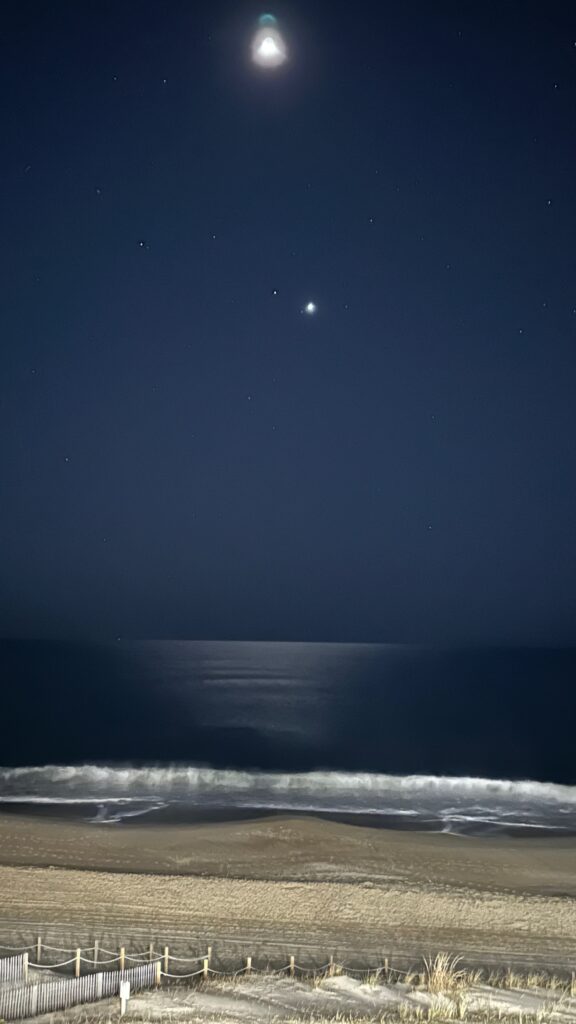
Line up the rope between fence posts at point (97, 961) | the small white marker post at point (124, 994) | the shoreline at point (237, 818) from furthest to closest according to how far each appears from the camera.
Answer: the shoreline at point (237, 818) < the rope between fence posts at point (97, 961) < the small white marker post at point (124, 994)

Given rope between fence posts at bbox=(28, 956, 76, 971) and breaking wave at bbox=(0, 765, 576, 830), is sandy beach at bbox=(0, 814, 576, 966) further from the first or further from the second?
breaking wave at bbox=(0, 765, 576, 830)

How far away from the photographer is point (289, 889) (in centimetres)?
2253

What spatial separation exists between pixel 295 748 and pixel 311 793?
22492 millimetres

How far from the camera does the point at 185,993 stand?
13828mm

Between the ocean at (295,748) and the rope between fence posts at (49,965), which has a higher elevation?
the ocean at (295,748)

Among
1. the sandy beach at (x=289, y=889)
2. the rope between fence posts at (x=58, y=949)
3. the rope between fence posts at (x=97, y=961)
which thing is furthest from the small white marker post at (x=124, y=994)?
the sandy beach at (x=289, y=889)

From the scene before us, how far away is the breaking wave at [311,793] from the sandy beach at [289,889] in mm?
5331

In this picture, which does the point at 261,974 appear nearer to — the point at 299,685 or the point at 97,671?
the point at 299,685

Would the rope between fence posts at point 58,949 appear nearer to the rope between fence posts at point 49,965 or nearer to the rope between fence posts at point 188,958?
the rope between fence posts at point 49,965

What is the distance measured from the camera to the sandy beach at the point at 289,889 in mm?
18734

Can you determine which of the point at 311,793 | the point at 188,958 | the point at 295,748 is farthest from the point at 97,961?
the point at 295,748

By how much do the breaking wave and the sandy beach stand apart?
210 inches

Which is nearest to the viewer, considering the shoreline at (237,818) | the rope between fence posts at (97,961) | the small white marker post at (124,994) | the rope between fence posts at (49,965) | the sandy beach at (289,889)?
the small white marker post at (124,994)

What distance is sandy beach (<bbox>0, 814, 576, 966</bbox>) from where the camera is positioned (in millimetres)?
18734
